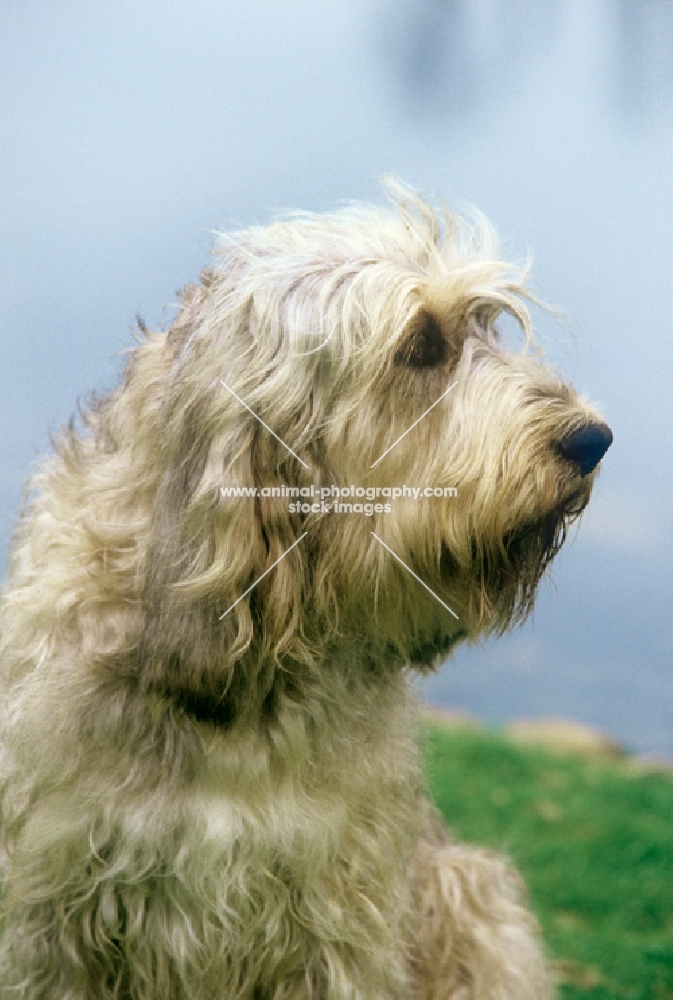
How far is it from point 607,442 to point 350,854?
100cm

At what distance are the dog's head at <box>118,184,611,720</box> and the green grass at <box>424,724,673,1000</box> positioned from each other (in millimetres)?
1372

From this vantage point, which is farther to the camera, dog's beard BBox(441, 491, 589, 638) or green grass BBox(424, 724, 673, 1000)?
green grass BBox(424, 724, 673, 1000)

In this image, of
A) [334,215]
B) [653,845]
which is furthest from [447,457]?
[653,845]

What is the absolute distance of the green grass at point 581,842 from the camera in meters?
4.03

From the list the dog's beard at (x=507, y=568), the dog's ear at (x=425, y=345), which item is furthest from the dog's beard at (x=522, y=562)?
the dog's ear at (x=425, y=345)

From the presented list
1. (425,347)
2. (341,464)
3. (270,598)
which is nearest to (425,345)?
(425,347)

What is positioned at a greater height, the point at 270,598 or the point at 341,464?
the point at 341,464

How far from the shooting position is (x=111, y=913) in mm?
2465

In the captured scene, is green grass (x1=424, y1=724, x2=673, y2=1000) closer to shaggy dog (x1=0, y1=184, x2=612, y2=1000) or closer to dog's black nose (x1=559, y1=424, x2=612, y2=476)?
shaggy dog (x1=0, y1=184, x2=612, y2=1000)

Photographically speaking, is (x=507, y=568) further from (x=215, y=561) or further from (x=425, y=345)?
(x=215, y=561)

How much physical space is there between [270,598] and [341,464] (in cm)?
29

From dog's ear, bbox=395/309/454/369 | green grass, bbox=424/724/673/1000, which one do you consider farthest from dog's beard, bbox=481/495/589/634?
green grass, bbox=424/724/673/1000

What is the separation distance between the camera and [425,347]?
235 centimetres

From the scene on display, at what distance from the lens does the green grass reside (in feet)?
13.2
